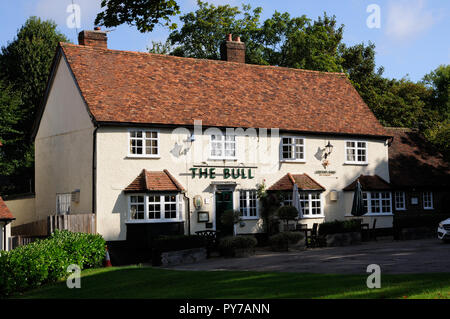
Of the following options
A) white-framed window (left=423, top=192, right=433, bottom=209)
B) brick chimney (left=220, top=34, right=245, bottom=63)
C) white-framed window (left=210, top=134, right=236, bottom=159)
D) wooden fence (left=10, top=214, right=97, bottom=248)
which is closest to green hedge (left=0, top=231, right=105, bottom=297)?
wooden fence (left=10, top=214, right=97, bottom=248)

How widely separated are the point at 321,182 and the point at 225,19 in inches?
828

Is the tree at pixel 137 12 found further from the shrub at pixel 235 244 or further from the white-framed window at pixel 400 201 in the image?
the white-framed window at pixel 400 201

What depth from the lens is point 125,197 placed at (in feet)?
86.1

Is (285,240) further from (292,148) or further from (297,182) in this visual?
(292,148)

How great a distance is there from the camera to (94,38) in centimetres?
3062

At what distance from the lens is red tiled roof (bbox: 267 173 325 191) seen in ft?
97.2

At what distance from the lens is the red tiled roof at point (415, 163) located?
34.4 metres

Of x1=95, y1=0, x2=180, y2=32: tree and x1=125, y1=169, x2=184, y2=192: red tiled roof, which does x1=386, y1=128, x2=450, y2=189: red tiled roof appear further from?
x1=95, y1=0, x2=180, y2=32: tree

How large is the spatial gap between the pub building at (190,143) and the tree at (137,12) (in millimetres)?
11168

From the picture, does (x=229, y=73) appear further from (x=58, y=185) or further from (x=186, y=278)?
(x=186, y=278)

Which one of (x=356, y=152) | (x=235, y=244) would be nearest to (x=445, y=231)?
(x=356, y=152)

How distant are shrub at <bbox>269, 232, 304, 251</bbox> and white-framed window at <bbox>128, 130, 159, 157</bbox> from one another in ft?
21.8

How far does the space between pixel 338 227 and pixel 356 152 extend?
6.57 metres
